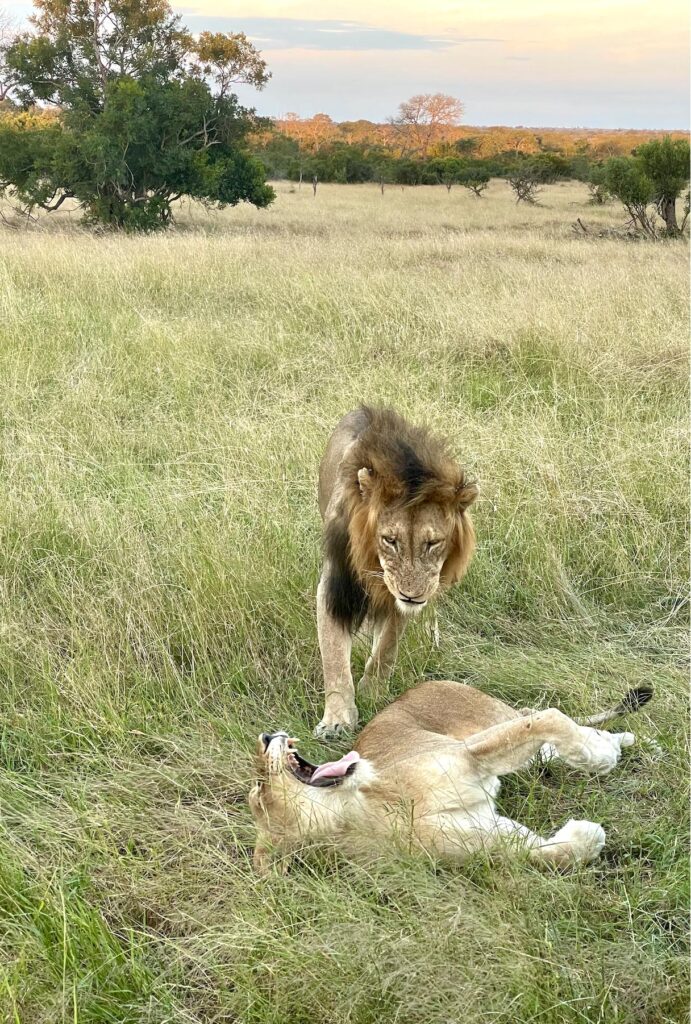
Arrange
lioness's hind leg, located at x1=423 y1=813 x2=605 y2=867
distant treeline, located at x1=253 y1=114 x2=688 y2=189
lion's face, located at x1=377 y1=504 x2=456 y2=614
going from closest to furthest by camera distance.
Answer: lioness's hind leg, located at x1=423 y1=813 x2=605 y2=867 < lion's face, located at x1=377 y1=504 x2=456 y2=614 < distant treeline, located at x1=253 y1=114 x2=688 y2=189

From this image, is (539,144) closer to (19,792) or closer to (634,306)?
(634,306)

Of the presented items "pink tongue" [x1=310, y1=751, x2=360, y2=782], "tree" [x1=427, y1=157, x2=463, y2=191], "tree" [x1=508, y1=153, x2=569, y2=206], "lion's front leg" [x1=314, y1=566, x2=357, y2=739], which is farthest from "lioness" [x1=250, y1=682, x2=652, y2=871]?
"tree" [x1=427, y1=157, x2=463, y2=191]

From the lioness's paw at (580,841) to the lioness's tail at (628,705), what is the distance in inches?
23.2

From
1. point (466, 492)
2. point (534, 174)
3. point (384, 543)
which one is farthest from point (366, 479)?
point (534, 174)

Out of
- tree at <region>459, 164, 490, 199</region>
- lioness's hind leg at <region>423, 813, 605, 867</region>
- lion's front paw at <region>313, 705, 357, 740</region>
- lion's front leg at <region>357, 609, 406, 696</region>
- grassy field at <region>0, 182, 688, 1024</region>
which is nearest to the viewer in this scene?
grassy field at <region>0, 182, 688, 1024</region>

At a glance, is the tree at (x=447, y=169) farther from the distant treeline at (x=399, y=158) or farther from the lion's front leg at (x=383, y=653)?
the lion's front leg at (x=383, y=653)

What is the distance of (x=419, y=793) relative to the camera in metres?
2.63

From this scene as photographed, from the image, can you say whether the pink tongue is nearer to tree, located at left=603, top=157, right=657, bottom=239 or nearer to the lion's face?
the lion's face

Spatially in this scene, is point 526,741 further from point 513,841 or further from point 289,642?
point 289,642

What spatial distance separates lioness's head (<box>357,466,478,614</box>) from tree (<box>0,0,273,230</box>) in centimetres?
1624

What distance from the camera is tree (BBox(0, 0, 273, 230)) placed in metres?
18.3

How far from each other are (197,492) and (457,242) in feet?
35.2

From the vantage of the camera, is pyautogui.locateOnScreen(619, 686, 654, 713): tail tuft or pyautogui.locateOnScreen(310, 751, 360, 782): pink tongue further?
pyautogui.locateOnScreen(619, 686, 654, 713): tail tuft

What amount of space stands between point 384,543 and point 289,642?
0.84 m
